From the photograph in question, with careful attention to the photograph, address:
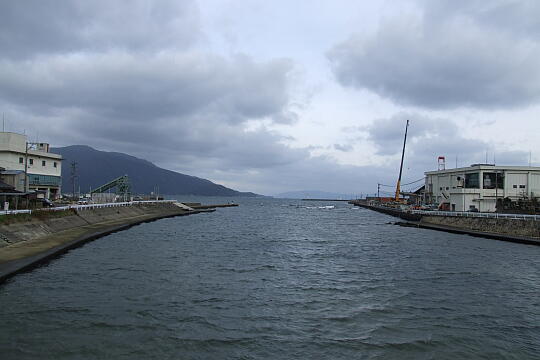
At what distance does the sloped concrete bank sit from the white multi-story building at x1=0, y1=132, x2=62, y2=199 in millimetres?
11284

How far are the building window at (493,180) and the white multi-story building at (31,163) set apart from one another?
239ft

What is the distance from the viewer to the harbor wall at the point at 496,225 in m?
45.4

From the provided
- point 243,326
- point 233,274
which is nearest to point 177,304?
point 243,326

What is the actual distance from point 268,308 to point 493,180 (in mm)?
65576

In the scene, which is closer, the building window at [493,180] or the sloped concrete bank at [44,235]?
the sloped concrete bank at [44,235]

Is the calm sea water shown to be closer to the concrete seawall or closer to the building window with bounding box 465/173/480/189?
the concrete seawall

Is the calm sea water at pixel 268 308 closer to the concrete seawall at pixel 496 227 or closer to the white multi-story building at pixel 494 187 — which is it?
the concrete seawall at pixel 496 227

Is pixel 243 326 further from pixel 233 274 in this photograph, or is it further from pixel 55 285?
Result: pixel 55 285

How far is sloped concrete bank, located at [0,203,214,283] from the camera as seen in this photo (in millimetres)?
22750

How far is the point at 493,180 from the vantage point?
225ft

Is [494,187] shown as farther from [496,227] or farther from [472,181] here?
[496,227]

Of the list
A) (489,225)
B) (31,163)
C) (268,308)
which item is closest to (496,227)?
(489,225)

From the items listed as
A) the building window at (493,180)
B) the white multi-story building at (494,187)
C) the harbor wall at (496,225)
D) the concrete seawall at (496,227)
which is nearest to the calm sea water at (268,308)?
the concrete seawall at (496,227)

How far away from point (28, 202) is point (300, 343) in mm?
40880
